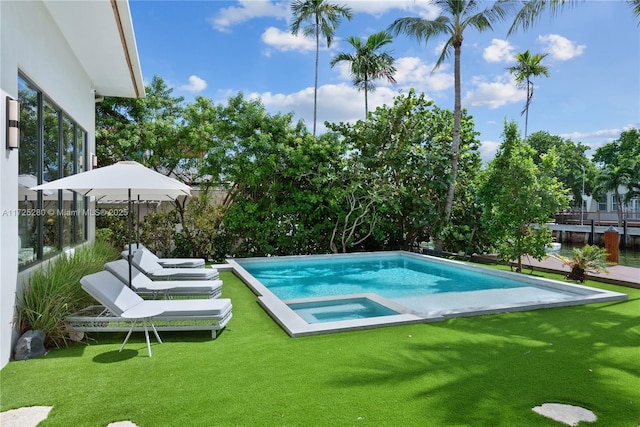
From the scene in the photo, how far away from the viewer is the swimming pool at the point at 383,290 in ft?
23.9

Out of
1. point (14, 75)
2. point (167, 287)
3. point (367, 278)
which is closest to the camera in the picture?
point (14, 75)

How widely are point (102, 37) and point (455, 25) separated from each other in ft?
41.7

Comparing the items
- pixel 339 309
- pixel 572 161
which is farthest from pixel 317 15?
pixel 572 161

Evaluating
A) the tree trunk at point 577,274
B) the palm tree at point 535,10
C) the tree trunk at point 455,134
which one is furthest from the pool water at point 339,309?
the palm tree at point 535,10

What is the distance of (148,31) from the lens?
13891mm

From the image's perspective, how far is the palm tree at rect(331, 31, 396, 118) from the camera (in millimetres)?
24344

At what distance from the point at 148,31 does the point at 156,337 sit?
11.5 m

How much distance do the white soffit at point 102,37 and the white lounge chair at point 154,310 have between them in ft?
13.9

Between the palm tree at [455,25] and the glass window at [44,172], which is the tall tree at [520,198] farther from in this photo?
the glass window at [44,172]

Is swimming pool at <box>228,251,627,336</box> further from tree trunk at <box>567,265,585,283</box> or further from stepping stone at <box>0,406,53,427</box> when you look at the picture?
stepping stone at <box>0,406,53,427</box>

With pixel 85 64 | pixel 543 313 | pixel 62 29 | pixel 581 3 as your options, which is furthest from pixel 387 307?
pixel 581 3

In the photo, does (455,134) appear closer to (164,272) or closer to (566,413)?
(164,272)

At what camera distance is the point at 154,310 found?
18.8 feet

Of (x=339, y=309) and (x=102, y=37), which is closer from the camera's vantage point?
(x=102, y=37)
